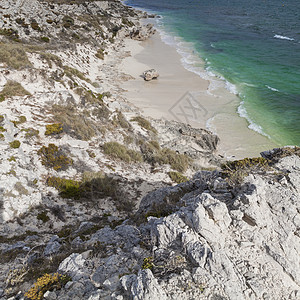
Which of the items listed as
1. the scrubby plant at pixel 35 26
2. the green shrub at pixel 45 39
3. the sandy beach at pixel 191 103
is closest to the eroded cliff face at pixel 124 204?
the sandy beach at pixel 191 103

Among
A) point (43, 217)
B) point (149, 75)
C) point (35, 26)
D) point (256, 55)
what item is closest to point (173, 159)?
point (43, 217)

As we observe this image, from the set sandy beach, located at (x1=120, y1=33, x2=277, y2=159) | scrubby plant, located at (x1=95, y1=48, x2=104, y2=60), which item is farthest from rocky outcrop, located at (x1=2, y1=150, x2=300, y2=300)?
scrubby plant, located at (x1=95, y1=48, x2=104, y2=60)

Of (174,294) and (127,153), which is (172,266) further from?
(127,153)

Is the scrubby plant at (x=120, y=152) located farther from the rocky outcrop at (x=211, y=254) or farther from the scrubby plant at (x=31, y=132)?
the rocky outcrop at (x=211, y=254)

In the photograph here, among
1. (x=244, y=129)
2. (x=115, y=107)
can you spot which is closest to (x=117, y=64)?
(x=115, y=107)

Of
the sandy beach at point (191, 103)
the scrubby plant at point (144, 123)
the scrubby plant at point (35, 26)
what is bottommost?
the sandy beach at point (191, 103)
